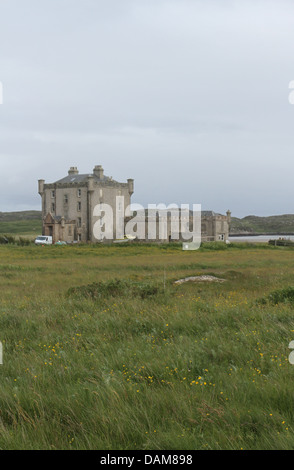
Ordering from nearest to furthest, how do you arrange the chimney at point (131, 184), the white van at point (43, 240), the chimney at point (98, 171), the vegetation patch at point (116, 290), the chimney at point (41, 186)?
the vegetation patch at point (116, 290) → the white van at point (43, 240) → the chimney at point (98, 171) → the chimney at point (41, 186) → the chimney at point (131, 184)

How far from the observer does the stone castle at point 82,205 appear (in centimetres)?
6656

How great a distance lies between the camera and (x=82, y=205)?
67188 millimetres

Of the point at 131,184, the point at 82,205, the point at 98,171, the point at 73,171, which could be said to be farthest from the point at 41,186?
the point at 131,184

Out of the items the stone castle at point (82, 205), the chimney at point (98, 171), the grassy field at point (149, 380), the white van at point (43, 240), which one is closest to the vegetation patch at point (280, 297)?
the grassy field at point (149, 380)

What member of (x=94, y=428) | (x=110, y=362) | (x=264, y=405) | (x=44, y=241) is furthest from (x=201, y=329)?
(x=44, y=241)

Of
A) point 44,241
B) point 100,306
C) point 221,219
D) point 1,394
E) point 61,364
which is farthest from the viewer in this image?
point 221,219

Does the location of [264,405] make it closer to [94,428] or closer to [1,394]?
[94,428]

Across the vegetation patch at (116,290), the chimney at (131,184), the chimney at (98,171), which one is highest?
the chimney at (98,171)

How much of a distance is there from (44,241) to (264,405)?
57195 millimetres

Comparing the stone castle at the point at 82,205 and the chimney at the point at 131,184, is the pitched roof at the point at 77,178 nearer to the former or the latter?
the stone castle at the point at 82,205

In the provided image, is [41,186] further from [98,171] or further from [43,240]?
[43,240]

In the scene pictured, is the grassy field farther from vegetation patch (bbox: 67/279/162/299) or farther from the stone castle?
the stone castle

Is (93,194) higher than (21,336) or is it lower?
higher

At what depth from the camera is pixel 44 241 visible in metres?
59.4
